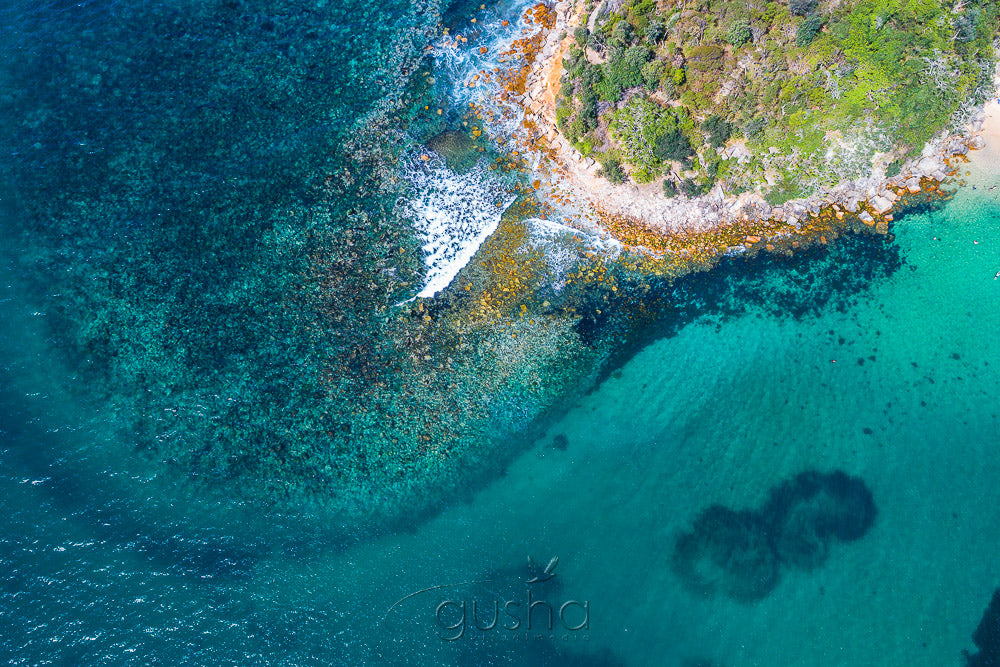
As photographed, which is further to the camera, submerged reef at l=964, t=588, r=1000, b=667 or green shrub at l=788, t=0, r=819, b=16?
green shrub at l=788, t=0, r=819, b=16

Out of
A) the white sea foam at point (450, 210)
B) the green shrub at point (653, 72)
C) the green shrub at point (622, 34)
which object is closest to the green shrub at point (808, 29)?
the green shrub at point (653, 72)

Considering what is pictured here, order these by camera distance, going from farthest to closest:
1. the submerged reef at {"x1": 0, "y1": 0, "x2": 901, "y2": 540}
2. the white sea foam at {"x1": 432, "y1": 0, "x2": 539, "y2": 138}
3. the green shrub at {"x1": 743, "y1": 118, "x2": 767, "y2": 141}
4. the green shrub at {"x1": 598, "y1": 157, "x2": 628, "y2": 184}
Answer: the white sea foam at {"x1": 432, "y1": 0, "x2": 539, "y2": 138}, the green shrub at {"x1": 598, "y1": 157, "x2": 628, "y2": 184}, the green shrub at {"x1": 743, "y1": 118, "x2": 767, "y2": 141}, the submerged reef at {"x1": 0, "y1": 0, "x2": 901, "y2": 540}

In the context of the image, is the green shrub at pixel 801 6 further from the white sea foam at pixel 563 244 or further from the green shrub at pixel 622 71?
the white sea foam at pixel 563 244

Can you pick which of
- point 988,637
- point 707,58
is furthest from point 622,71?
point 988,637

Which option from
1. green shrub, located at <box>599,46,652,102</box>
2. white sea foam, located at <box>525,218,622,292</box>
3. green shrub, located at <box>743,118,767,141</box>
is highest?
green shrub, located at <box>743,118,767,141</box>

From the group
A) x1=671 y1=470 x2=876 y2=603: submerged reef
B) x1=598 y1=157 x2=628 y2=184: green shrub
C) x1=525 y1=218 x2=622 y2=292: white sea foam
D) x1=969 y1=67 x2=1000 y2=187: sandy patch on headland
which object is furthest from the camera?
x1=525 y1=218 x2=622 y2=292: white sea foam

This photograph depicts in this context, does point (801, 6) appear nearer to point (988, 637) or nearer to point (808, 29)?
point (808, 29)

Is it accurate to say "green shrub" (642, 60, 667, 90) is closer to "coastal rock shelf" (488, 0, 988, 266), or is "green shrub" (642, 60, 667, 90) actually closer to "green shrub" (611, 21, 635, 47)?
"coastal rock shelf" (488, 0, 988, 266)

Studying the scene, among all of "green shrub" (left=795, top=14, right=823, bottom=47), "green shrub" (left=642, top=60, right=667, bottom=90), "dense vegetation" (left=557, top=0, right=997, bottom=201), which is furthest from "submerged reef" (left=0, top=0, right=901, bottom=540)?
"green shrub" (left=795, top=14, right=823, bottom=47)
